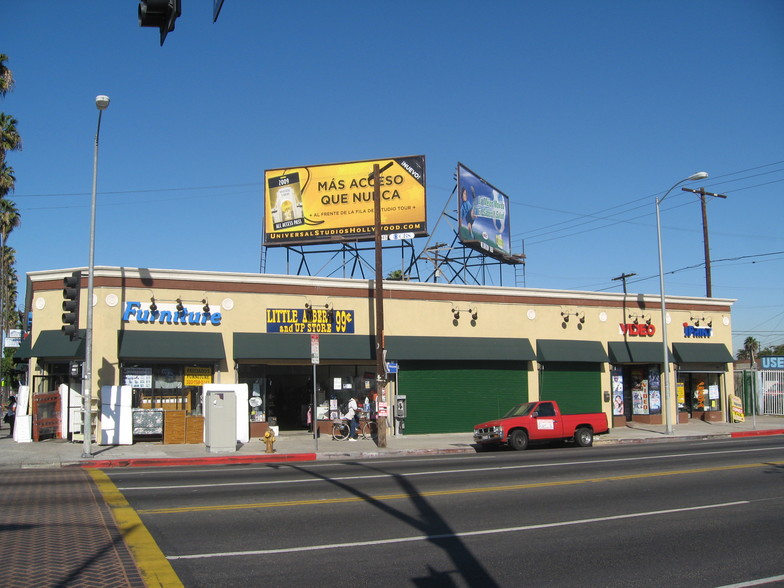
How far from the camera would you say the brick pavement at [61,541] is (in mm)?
7117

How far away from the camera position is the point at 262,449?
2302 centimetres

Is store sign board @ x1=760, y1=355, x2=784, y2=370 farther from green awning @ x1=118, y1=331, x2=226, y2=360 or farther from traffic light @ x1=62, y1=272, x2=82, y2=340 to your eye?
traffic light @ x1=62, y1=272, x2=82, y2=340

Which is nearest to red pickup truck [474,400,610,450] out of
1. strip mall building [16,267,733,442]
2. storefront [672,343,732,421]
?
strip mall building [16,267,733,442]

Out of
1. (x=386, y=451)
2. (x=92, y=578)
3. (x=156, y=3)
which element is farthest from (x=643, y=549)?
(x=386, y=451)

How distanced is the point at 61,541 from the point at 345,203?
2487 centimetres

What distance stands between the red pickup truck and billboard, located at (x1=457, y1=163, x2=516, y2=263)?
11.4 m

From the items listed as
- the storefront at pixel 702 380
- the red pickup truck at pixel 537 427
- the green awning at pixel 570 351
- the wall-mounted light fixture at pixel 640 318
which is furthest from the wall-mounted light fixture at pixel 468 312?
the storefront at pixel 702 380

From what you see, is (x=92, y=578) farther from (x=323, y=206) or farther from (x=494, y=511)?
(x=323, y=206)

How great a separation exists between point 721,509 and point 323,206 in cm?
2397

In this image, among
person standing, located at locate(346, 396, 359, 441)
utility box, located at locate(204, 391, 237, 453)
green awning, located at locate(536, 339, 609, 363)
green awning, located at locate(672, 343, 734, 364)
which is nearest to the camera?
utility box, located at locate(204, 391, 237, 453)

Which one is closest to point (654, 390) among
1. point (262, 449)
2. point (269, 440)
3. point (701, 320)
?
point (701, 320)

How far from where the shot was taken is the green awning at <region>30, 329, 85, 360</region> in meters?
23.4

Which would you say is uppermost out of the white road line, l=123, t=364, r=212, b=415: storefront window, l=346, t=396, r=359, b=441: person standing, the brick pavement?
l=123, t=364, r=212, b=415: storefront window

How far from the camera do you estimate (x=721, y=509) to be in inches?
448
